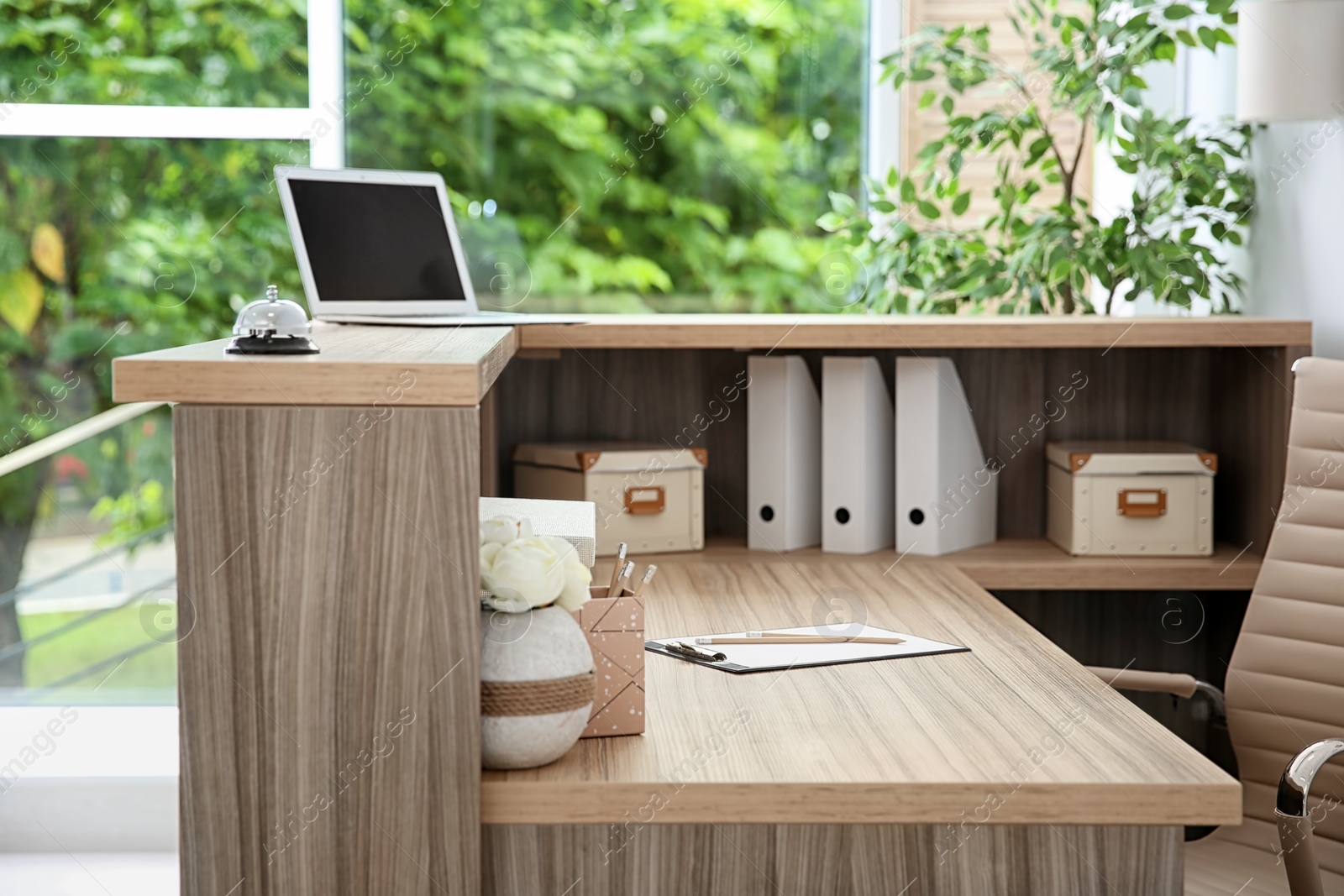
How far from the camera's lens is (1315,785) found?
176cm

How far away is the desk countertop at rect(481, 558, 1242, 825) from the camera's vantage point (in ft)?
3.55

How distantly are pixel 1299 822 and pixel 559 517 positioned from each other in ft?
3.05

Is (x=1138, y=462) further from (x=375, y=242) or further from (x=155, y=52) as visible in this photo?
(x=155, y=52)

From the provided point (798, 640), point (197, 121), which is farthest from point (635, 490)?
point (197, 121)

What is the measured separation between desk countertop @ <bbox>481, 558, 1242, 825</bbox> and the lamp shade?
3.57ft

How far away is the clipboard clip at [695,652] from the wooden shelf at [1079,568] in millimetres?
538

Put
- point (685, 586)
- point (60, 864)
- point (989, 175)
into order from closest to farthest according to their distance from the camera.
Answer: point (685, 586) < point (60, 864) < point (989, 175)

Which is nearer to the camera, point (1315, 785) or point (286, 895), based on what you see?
point (286, 895)

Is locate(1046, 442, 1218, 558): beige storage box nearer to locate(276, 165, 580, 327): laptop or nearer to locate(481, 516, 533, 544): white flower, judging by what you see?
locate(276, 165, 580, 327): laptop

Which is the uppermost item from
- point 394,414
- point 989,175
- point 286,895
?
point 989,175

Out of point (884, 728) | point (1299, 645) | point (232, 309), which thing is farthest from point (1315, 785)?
point (232, 309)

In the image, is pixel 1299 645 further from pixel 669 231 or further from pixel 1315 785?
pixel 669 231

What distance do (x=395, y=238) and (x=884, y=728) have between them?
128 cm

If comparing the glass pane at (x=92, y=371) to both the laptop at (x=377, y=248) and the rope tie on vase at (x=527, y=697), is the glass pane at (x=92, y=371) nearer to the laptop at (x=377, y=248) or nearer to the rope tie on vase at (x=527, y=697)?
the laptop at (x=377, y=248)
